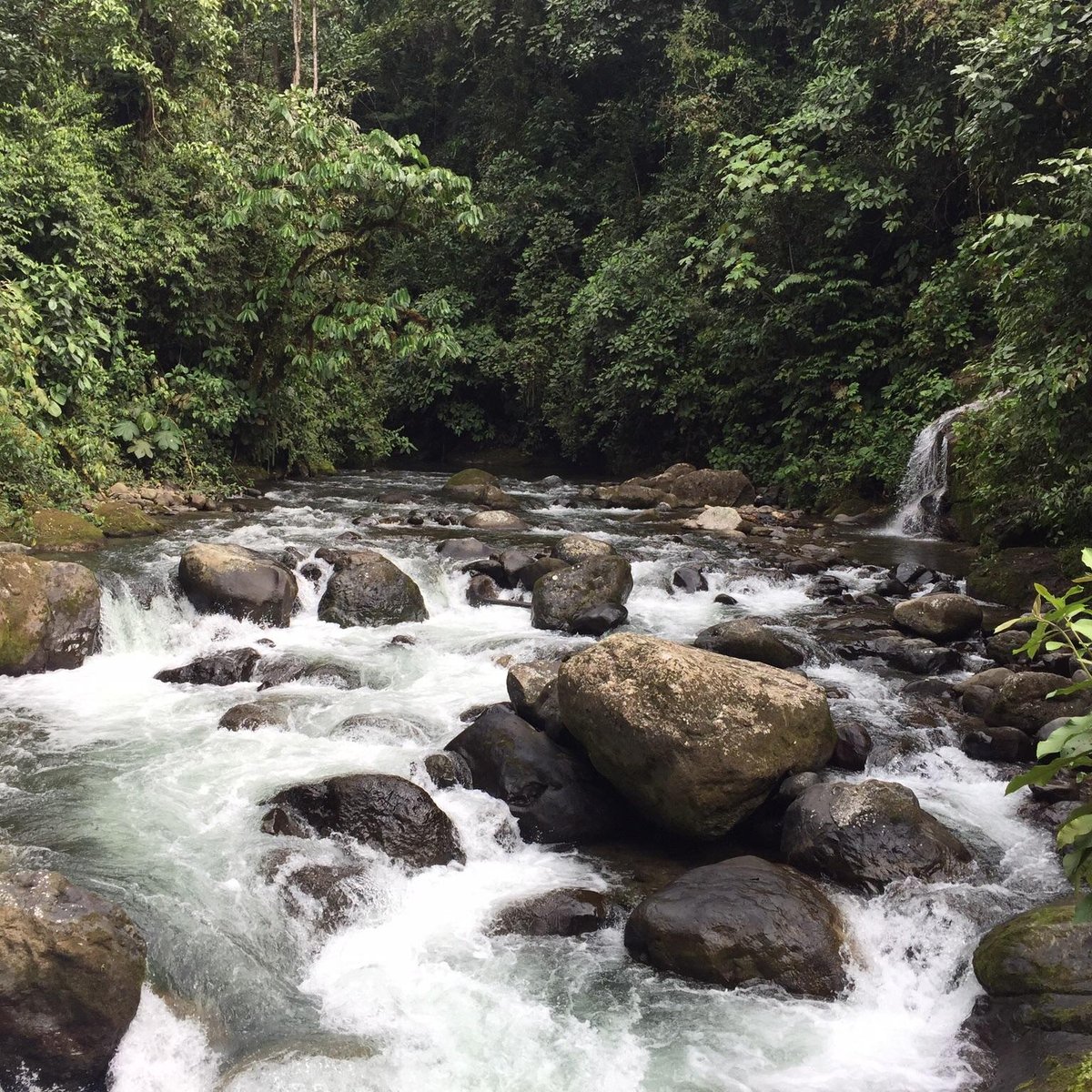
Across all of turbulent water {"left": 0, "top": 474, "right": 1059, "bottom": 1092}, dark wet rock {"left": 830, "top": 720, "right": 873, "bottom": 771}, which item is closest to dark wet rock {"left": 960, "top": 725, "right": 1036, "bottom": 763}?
turbulent water {"left": 0, "top": 474, "right": 1059, "bottom": 1092}

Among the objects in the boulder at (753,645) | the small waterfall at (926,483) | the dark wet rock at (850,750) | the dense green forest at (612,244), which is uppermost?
the dense green forest at (612,244)

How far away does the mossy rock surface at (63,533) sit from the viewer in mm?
9750

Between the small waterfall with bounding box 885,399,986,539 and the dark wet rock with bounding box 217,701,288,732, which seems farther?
the small waterfall with bounding box 885,399,986,539

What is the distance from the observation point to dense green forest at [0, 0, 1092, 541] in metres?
8.47

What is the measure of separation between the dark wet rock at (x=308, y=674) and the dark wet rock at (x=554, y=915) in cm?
319

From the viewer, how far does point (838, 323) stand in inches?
590

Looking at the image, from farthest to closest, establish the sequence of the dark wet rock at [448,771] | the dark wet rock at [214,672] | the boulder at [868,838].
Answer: the dark wet rock at [214,672] → the dark wet rock at [448,771] → the boulder at [868,838]

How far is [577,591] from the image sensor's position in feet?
30.1

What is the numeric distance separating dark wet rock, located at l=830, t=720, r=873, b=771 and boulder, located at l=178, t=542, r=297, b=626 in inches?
215

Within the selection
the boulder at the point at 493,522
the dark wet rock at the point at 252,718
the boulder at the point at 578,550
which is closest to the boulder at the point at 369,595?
the boulder at the point at 578,550

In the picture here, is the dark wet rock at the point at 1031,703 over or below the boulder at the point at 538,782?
over

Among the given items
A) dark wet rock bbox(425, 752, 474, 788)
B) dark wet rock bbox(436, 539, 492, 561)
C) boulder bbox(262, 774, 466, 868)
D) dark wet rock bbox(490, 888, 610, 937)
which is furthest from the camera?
dark wet rock bbox(436, 539, 492, 561)

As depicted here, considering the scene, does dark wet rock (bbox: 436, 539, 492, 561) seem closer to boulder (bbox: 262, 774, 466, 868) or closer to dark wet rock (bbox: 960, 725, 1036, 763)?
boulder (bbox: 262, 774, 466, 868)

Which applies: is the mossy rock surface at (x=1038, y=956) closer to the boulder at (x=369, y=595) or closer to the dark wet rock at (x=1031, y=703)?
the dark wet rock at (x=1031, y=703)
